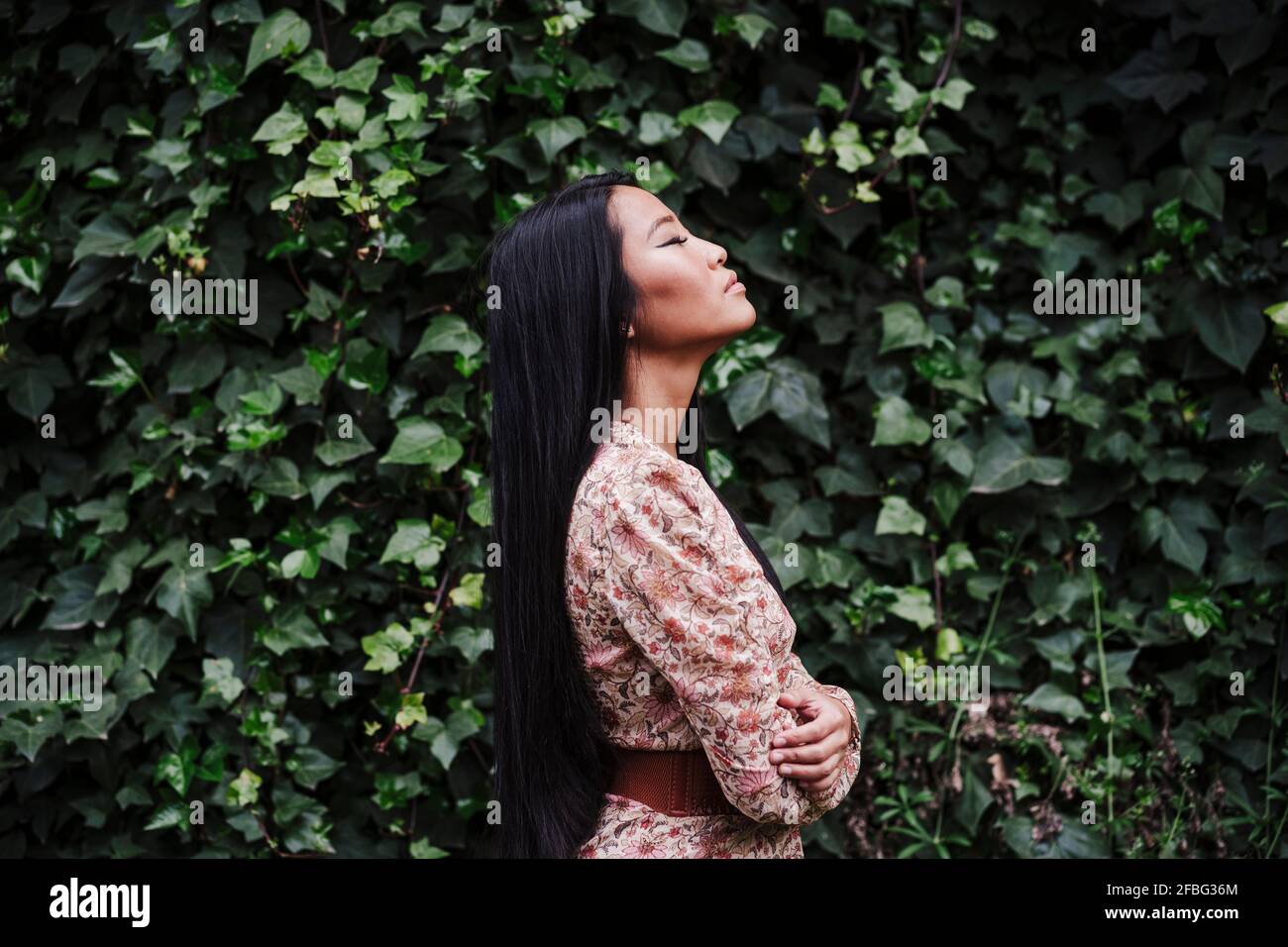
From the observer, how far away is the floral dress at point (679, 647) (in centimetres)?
126

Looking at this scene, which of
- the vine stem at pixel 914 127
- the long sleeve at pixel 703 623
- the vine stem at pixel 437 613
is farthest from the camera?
the vine stem at pixel 914 127

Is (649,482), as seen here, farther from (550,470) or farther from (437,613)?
(437,613)

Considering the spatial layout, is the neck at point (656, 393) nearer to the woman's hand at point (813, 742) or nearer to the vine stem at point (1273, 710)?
the woman's hand at point (813, 742)

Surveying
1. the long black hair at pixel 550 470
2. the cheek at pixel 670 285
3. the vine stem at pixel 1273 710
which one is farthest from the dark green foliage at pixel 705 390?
the cheek at pixel 670 285

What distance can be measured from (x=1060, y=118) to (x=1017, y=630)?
1117 mm

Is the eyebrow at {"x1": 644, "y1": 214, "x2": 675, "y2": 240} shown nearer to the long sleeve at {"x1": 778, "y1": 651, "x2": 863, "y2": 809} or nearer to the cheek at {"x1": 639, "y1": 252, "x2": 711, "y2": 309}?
the cheek at {"x1": 639, "y1": 252, "x2": 711, "y2": 309}

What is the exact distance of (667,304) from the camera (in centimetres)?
144

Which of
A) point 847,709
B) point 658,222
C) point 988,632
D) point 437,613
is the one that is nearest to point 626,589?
point 847,709

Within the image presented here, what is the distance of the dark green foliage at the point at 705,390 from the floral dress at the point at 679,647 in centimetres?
93

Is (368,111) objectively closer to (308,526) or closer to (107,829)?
(308,526)

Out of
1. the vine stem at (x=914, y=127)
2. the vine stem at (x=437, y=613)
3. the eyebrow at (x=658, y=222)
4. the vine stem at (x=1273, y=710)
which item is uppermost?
the vine stem at (x=914, y=127)

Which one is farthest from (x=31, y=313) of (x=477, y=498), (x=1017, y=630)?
(x=1017, y=630)

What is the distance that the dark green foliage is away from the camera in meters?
2.32

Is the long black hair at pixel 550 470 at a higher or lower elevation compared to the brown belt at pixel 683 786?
higher
